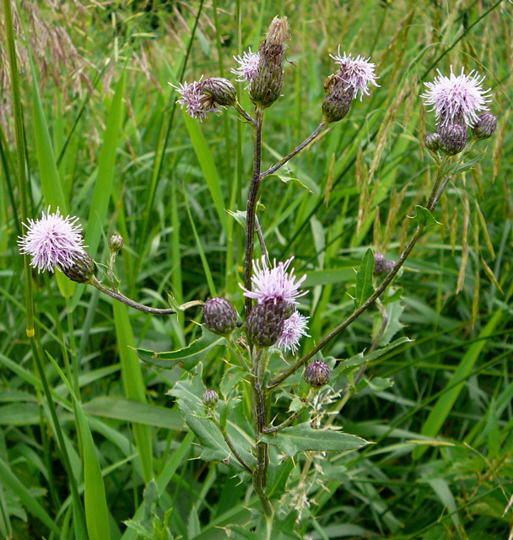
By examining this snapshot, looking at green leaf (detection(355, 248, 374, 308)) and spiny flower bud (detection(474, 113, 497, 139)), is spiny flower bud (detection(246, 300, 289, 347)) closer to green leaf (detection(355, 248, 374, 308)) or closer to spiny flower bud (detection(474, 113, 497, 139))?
green leaf (detection(355, 248, 374, 308))

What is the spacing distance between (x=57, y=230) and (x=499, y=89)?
1.26 m

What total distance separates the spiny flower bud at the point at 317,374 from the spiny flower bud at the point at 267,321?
21 centimetres

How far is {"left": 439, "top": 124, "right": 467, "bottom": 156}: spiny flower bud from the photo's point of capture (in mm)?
1143

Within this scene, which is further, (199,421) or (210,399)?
(199,421)

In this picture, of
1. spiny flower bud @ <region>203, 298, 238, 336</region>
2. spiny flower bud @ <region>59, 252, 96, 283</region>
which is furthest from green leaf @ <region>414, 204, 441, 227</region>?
spiny flower bud @ <region>59, 252, 96, 283</region>

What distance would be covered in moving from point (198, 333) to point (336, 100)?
117 centimetres

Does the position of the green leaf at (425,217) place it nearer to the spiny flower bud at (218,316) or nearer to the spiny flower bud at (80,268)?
the spiny flower bud at (218,316)

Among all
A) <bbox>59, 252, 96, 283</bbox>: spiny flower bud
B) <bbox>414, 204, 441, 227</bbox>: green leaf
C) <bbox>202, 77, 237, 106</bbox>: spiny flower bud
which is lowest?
<bbox>414, 204, 441, 227</bbox>: green leaf

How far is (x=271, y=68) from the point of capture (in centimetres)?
112

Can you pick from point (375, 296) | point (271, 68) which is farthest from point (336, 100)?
point (375, 296)

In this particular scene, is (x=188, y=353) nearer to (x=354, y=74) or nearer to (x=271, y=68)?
(x=271, y=68)

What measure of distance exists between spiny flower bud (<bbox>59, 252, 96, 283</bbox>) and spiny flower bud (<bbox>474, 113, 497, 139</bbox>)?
0.81 metres

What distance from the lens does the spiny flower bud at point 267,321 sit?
1.05m

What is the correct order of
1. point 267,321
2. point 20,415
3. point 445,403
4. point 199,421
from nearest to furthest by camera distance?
point 267,321 → point 199,421 → point 20,415 → point 445,403
